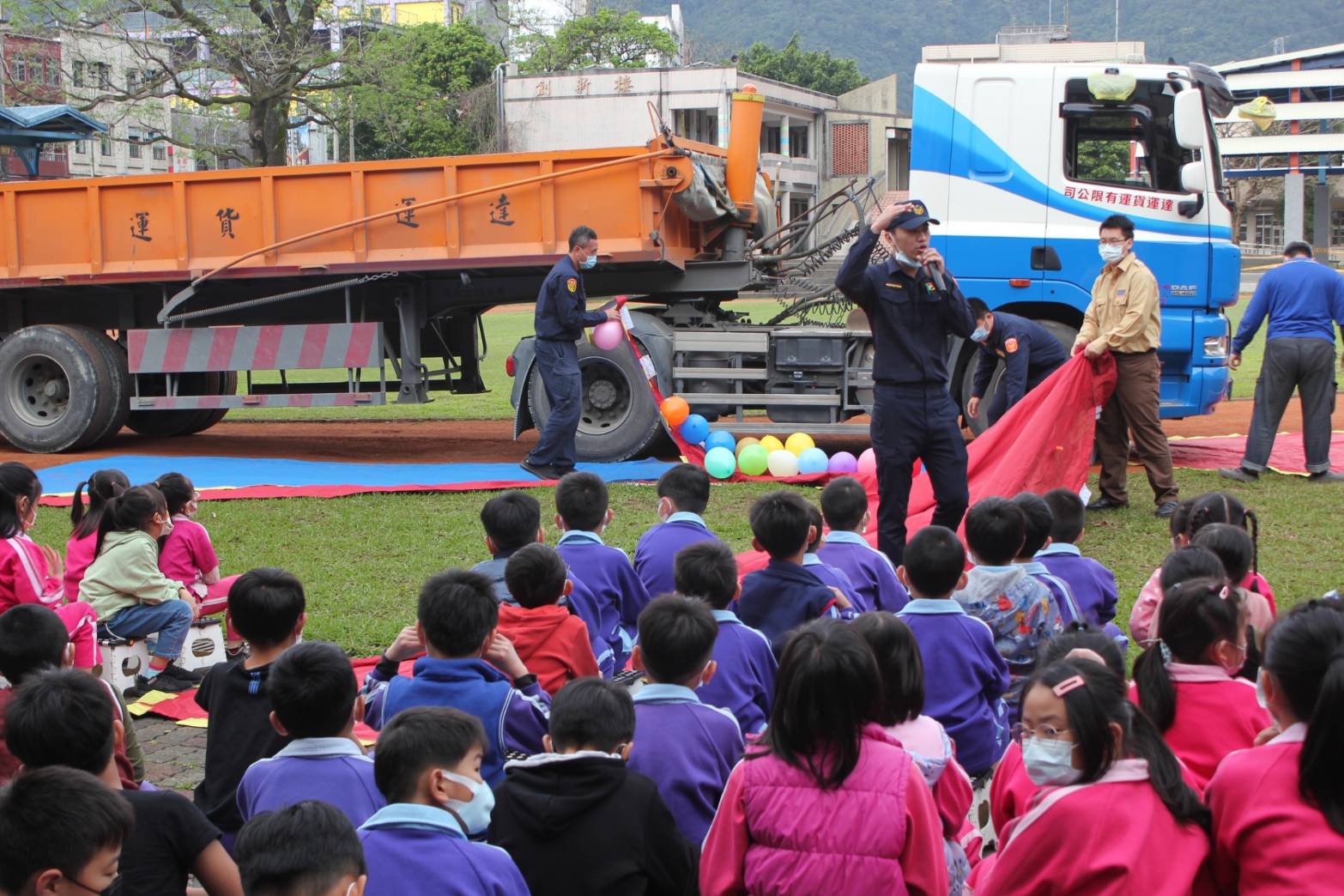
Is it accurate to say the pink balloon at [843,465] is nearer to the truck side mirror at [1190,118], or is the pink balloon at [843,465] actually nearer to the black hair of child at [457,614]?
the truck side mirror at [1190,118]

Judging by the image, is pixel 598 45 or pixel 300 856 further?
pixel 598 45

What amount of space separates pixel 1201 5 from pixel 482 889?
205 metres

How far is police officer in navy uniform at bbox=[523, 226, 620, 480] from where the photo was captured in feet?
35.9

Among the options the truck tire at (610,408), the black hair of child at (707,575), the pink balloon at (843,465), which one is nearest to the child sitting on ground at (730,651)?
the black hair of child at (707,575)

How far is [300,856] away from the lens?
8.55 ft

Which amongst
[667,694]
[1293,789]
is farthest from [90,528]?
[1293,789]

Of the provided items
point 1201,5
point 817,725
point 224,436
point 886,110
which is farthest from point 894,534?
point 1201,5

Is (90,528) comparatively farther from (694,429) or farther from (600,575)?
(694,429)

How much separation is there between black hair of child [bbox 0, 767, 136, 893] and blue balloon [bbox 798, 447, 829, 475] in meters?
8.43

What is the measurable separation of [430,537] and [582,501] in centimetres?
370

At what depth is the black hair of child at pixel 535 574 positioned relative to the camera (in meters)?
4.55

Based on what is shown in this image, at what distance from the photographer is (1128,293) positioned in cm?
923

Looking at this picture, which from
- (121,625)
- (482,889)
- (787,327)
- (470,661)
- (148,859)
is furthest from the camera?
(787,327)

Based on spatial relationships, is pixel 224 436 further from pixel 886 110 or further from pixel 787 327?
pixel 886 110
